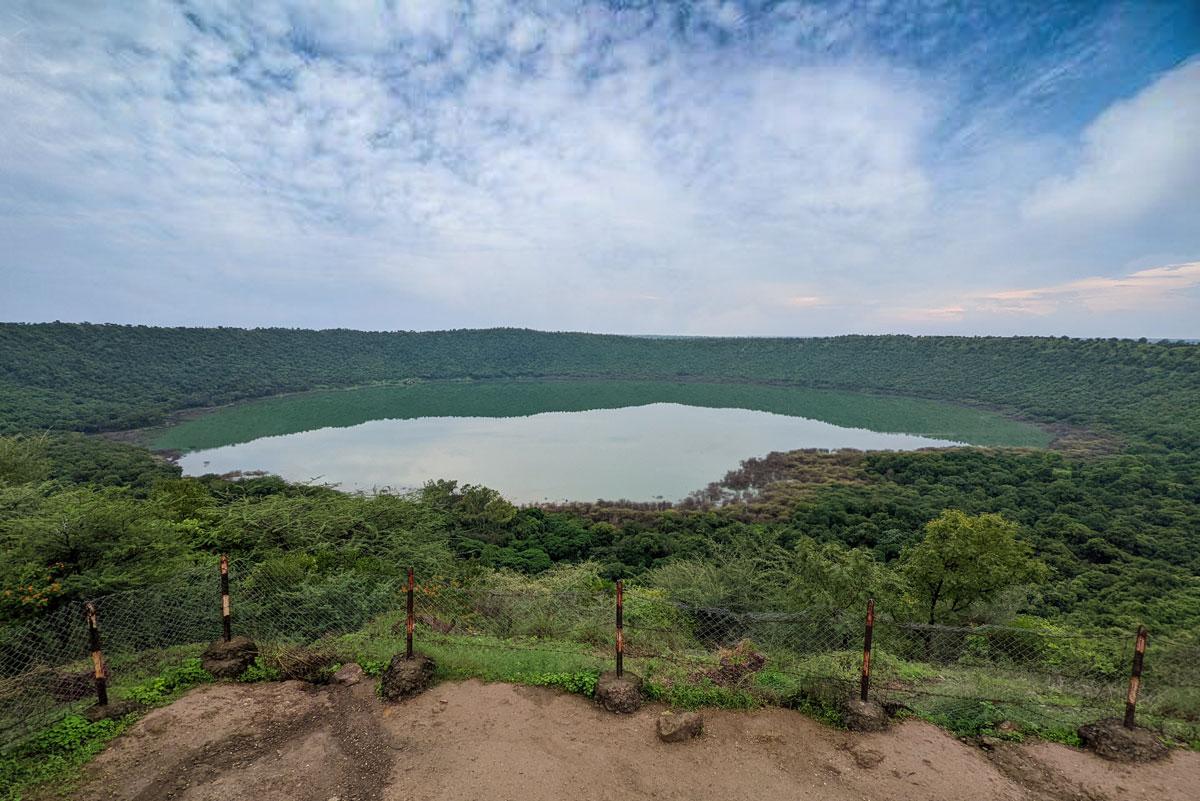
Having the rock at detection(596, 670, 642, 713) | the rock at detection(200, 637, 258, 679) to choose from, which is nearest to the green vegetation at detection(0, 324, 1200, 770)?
the rock at detection(200, 637, 258, 679)

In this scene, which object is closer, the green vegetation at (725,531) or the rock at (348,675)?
the rock at (348,675)

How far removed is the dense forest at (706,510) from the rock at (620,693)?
614cm

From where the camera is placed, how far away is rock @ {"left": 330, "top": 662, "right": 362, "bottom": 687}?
6.56 meters

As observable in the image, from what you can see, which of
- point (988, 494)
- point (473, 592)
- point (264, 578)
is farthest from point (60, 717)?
point (988, 494)

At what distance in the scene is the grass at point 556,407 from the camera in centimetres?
5916

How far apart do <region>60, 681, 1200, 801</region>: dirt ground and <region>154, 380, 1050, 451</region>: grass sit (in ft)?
186

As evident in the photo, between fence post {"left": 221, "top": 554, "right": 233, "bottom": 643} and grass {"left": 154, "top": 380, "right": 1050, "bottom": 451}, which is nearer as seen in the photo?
fence post {"left": 221, "top": 554, "right": 233, "bottom": 643}

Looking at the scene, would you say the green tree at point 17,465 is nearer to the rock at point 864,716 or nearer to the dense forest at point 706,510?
the dense forest at point 706,510

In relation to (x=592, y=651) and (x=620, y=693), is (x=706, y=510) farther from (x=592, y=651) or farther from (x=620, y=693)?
(x=620, y=693)

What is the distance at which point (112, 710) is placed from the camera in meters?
5.68

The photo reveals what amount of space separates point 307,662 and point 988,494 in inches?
1588

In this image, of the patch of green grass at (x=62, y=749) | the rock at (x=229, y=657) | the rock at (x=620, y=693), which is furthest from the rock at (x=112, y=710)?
the rock at (x=620, y=693)

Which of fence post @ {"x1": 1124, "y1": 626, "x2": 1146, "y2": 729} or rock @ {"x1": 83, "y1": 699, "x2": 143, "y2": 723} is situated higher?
fence post @ {"x1": 1124, "y1": 626, "x2": 1146, "y2": 729}

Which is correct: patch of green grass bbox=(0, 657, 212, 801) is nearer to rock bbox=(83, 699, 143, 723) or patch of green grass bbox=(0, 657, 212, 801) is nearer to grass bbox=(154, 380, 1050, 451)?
rock bbox=(83, 699, 143, 723)
